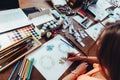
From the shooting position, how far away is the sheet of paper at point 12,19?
105 centimetres

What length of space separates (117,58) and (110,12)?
42.9 inches

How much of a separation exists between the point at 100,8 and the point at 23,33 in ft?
2.77

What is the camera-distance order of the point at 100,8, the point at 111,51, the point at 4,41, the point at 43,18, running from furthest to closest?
1. the point at 100,8
2. the point at 43,18
3. the point at 4,41
4. the point at 111,51

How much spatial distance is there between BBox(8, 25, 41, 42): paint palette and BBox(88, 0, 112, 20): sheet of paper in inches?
24.2

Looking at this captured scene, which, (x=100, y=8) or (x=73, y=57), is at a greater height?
(x=100, y=8)

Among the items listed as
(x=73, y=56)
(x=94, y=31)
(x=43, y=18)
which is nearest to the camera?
(x=73, y=56)

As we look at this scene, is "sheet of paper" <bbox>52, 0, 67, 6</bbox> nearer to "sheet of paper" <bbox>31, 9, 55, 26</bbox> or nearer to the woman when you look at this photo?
"sheet of paper" <bbox>31, 9, 55, 26</bbox>

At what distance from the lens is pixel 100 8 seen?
5.24 feet

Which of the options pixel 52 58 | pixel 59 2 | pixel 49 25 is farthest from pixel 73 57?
pixel 59 2

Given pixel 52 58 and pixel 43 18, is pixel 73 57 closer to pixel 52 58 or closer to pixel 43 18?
pixel 52 58

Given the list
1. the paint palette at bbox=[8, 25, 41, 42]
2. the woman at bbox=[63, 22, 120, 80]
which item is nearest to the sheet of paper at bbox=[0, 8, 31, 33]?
the paint palette at bbox=[8, 25, 41, 42]

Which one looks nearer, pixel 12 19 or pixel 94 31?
pixel 12 19

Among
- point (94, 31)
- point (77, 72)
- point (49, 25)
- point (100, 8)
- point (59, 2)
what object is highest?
point (59, 2)

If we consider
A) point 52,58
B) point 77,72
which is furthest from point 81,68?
point 52,58
